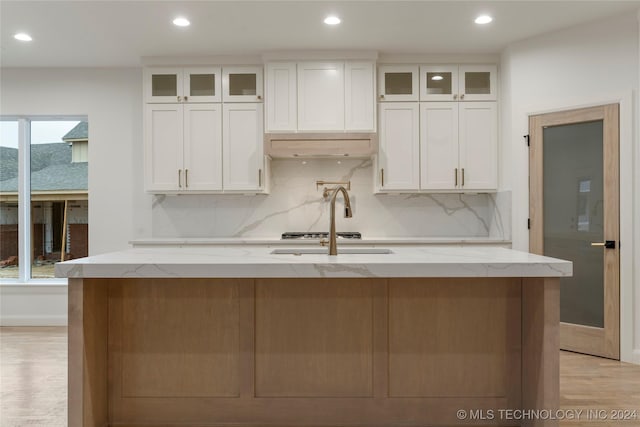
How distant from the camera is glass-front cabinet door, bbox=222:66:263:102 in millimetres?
4180

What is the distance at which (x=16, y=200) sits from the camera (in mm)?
4660

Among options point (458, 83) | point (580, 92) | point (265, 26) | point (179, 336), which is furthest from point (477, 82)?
point (179, 336)

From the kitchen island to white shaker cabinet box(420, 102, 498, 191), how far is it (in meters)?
2.25

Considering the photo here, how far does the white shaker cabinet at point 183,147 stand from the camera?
419 cm

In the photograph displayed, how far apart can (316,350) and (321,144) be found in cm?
231

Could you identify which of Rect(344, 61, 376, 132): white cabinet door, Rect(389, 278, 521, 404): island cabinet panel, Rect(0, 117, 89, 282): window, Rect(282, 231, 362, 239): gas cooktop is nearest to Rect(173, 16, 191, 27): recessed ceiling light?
Rect(344, 61, 376, 132): white cabinet door

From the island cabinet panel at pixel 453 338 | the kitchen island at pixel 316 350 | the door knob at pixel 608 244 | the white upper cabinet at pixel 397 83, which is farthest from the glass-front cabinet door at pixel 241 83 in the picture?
the door knob at pixel 608 244

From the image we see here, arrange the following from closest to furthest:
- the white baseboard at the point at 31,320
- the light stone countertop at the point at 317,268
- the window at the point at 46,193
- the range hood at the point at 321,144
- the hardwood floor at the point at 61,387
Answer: the light stone countertop at the point at 317,268, the hardwood floor at the point at 61,387, the range hood at the point at 321,144, the white baseboard at the point at 31,320, the window at the point at 46,193

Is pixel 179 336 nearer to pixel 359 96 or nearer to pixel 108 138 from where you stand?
pixel 359 96

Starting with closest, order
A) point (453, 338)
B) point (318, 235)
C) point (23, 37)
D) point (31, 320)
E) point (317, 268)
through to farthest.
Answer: point (317, 268) < point (453, 338) < point (23, 37) < point (318, 235) < point (31, 320)

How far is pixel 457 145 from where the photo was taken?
416 centimetres

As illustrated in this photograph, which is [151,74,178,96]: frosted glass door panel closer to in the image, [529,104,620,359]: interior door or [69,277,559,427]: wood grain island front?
[69,277,559,427]: wood grain island front

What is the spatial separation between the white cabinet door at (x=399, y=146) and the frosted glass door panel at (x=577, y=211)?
1.13m

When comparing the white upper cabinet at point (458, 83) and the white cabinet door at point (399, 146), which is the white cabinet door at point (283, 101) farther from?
the white upper cabinet at point (458, 83)
